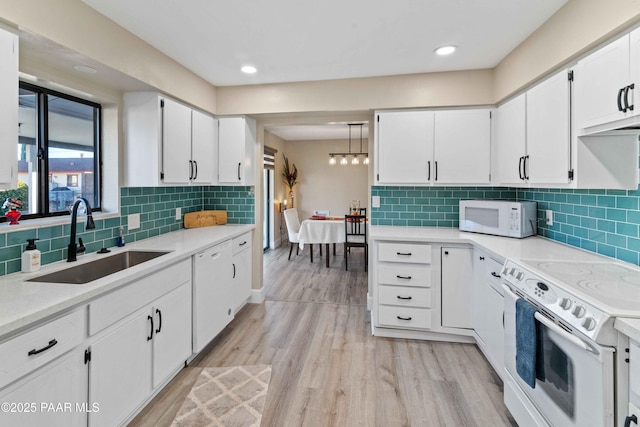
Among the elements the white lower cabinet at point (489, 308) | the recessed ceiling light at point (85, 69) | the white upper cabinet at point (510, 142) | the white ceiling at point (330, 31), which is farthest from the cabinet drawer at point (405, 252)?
the recessed ceiling light at point (85, 69)

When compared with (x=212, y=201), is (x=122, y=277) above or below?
below

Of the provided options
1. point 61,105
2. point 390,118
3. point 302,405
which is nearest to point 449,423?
point 302,405

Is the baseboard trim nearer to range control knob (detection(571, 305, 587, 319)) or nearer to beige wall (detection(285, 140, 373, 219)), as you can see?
range control knob (detection(571, 305, 587, 319))

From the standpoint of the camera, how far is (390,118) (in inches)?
123

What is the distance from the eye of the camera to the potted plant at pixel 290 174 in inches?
291

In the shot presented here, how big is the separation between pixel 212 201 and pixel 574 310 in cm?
348

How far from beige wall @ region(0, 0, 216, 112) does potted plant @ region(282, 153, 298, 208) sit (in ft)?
14.7

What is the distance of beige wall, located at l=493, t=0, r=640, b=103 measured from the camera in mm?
1555

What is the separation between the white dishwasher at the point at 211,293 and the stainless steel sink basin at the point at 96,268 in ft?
1.21

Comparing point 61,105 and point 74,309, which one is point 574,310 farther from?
point 61,105

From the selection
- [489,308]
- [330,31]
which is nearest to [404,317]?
[489,308]

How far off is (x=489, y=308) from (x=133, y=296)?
2375 mm

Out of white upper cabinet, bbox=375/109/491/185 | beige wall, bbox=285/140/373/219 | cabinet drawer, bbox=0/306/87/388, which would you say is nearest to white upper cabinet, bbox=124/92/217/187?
cabinet drawer, bbox=0/306/87/388

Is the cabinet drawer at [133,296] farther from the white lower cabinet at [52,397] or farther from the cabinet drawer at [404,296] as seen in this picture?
the cabinet drawer at [404,296]
